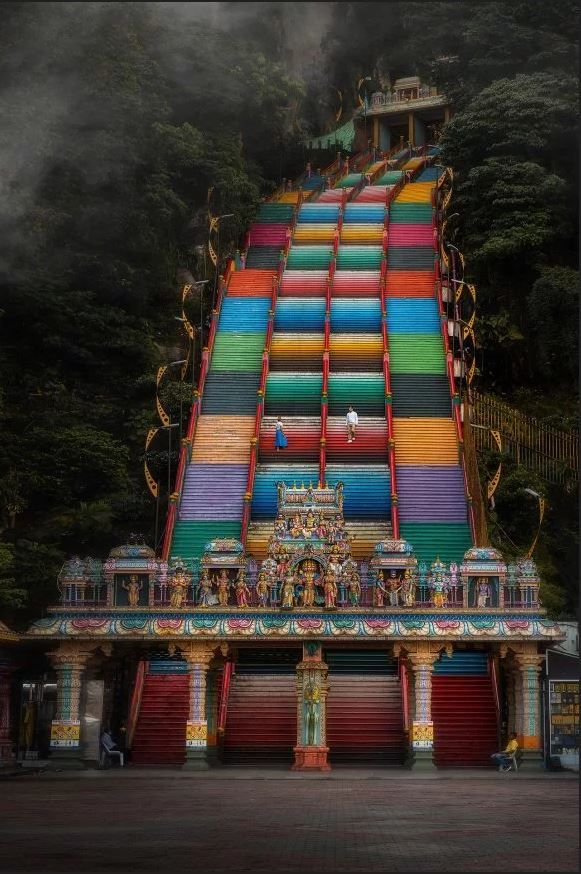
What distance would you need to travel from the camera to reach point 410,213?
200ft

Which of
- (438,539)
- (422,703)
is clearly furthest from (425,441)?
Answer: (422,703)

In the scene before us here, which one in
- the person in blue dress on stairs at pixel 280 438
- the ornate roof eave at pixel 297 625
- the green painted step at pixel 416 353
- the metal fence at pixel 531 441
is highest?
the green painted step at pixel 416 353

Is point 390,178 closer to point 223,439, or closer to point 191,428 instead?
point 191,428

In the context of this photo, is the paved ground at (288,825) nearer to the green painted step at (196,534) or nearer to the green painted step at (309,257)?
the green painted step at (196,534)

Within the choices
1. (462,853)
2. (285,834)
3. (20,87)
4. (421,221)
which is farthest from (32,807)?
(421,221)

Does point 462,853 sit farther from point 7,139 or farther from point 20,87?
point 7,139

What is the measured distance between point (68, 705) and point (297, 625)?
5385 millimetres

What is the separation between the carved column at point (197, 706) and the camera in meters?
31.4

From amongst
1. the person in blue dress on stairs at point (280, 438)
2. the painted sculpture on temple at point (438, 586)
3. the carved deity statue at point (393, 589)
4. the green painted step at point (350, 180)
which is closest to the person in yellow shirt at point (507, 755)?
the painted sculpture on temple at point (438, 586)

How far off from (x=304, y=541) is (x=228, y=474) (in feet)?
27.2

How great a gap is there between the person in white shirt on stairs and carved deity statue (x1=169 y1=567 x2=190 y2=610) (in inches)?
420

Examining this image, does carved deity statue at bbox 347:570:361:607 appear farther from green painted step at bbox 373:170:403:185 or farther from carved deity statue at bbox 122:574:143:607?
green painted step at bbox 373:170:403:185

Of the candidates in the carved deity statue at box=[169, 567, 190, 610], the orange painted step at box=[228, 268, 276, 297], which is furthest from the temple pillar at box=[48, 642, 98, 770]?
the orange painted step at box=[228, 268, 276, 297]

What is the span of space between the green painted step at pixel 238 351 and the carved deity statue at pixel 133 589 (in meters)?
15.2
